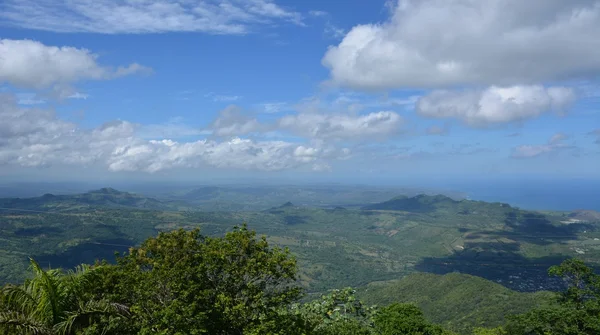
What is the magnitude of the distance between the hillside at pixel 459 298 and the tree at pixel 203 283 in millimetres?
103080

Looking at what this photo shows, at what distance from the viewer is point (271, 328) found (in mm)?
13125

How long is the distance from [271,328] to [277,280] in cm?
215

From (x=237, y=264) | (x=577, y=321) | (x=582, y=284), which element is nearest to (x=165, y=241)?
(x=237, y=264)

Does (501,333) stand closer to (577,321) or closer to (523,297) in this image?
(577,321)

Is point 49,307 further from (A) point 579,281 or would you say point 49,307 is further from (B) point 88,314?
(A) point 579,281

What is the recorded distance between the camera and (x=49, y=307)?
33.2ft

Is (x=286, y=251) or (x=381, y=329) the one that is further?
(x=381, y=329)

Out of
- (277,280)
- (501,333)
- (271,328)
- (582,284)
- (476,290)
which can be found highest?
(277,280)

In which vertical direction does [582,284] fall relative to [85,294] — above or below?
below

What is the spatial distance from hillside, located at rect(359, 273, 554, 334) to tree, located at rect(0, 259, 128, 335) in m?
108

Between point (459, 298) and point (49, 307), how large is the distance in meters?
164

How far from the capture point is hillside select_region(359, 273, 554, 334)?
401ft

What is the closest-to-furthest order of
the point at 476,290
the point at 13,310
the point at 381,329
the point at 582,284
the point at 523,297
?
the point at 13,310 → the point at 381,329 → the point at 582,284 → the point at 523,297 → the point at 476,290

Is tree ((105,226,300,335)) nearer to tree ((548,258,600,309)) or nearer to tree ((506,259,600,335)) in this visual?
tree ((506,259,600,335))
